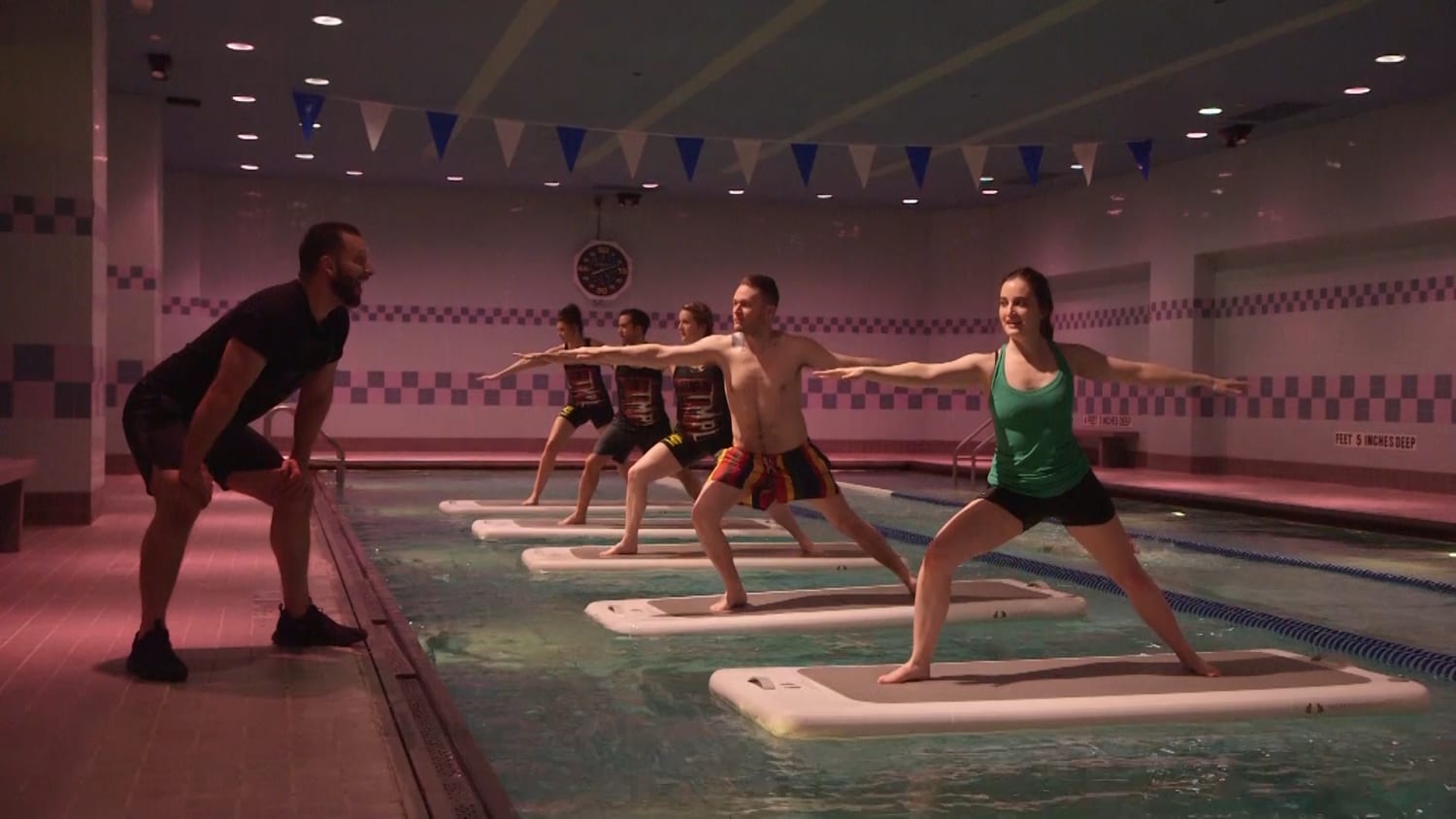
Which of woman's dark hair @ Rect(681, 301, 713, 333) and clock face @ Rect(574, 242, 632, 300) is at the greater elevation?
clock face @ Rect(574, 242, 632, 300)

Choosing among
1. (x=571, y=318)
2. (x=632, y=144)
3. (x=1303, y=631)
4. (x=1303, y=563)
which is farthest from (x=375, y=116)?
(x=1303, y=631)

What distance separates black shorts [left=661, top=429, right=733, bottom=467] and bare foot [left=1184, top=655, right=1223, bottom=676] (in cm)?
418

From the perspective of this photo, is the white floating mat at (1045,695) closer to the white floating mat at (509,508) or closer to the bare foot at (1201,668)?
the bare foot at (1201,668)

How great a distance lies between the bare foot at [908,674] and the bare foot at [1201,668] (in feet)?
3.30

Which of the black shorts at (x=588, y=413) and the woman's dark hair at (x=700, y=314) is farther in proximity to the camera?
the black shorts at (x=588, y=413)

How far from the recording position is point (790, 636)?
22.3 ft

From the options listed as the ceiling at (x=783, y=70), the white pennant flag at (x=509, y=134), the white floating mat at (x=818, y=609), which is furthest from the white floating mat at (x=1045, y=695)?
the white pennant flag at (x=509, y=134)

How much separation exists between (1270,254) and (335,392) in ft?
39.9

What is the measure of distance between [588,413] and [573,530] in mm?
1787

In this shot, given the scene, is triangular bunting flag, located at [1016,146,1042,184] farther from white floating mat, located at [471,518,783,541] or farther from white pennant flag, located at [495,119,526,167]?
white floating mat, located at [471,518,783,541]

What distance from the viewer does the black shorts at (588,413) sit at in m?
12.5

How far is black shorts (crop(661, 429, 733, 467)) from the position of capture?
938 cm

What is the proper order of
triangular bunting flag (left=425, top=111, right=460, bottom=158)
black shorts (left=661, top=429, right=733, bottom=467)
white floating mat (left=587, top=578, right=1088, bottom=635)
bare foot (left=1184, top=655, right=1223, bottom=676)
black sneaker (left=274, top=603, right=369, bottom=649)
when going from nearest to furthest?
1. bare foot (left=1184, top=655, right=1223, bottom=676)
2. black sneaker (left=274, top=603, right=369, bottom=649)
3. white floating mat (left=587, top=578, right=1088, bottom=635)
4. black shorts (left=661, top=429, right=733, bottom=467)
5. triangular bunting flag (left=425, top=111, right=460, bottom=158)

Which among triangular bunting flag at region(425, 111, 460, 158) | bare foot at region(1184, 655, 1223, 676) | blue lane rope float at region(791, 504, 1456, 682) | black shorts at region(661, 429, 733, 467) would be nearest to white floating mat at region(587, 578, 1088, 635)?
blue lane rope float at region(791, 504, 1456, 682)
